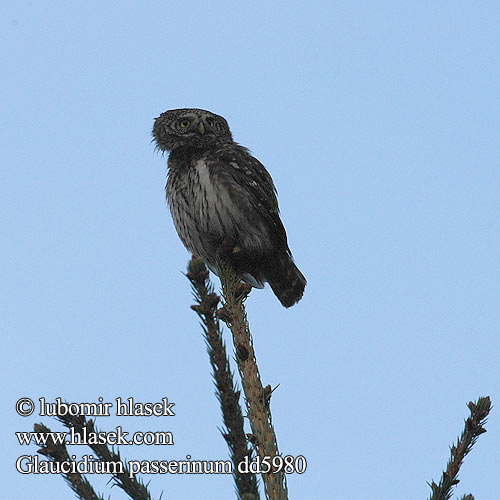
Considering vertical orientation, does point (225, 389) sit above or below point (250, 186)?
below

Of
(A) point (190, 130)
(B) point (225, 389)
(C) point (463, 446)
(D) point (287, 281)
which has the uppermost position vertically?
(A) point (190, 130)

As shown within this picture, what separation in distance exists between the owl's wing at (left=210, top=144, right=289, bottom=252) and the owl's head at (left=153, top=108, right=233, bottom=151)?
1.68 feet

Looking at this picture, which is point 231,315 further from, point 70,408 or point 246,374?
point 70,408

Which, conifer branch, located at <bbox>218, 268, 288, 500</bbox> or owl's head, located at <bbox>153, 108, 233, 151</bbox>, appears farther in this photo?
owl's head, located at <bbox>153, 108, 233, 151</bbox>

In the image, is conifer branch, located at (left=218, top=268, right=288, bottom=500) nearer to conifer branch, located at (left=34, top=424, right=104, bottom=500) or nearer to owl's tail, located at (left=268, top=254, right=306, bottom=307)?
conifer branch, located at (left=34, top=424, right=104, bottom=500)

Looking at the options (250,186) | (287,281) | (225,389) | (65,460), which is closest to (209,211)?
(250,186)

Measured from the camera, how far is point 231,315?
294 cm

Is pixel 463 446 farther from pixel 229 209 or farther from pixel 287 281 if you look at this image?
pixel 287 281

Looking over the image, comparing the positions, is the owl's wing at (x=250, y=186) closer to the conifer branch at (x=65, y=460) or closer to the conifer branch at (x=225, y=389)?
the conifer branch at (x=225, y=389)

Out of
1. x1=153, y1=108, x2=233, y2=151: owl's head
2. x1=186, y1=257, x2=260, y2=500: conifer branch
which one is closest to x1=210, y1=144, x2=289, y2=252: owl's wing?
x1=153, y1=108, x2=233, y2=151: owl's head

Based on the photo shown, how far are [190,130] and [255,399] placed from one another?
466 centimetres

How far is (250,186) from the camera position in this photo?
5875 millimetres

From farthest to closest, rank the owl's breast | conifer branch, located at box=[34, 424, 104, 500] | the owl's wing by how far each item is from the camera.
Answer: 1. the owl's wing
2. the owl's breast
3. conifer branch, located at box=[34, 424, 104, 500]

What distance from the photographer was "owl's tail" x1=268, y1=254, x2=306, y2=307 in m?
6.25
